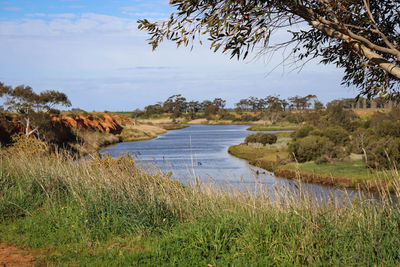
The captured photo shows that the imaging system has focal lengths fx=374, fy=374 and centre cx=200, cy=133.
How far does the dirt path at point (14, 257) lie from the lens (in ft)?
16.5

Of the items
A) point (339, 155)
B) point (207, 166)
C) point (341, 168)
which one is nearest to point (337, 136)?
point (339, 155)

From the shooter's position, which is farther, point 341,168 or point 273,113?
point 273,113

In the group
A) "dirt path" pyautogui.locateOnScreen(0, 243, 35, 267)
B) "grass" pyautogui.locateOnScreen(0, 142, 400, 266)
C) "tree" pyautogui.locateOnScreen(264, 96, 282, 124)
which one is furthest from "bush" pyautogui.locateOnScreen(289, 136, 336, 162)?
"tree" pyautogui.locateOnScreen(264, 96, 282, 124)

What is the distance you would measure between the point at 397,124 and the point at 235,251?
34211 millimetres

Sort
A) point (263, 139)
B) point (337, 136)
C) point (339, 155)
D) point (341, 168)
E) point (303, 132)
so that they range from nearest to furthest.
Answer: point (341, 168)
point (339, 155)
point (337, 136)
point (303, 132)
point (263, 139)

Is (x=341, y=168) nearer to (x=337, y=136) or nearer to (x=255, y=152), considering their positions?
(x=337, y=136)

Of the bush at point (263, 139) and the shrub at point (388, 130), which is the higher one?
the shrub at point (388, 130)

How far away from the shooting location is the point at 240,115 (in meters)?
156

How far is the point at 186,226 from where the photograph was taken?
19.4 feet

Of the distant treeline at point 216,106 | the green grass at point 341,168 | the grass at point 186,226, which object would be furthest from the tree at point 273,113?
the grass at point 186,226

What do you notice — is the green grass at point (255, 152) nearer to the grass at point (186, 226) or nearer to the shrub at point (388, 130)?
the shrub at point (388, 130)

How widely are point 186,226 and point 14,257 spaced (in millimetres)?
2497

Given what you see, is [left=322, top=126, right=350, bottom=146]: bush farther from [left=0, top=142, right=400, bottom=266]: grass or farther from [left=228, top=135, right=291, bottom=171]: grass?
[left=0, top=142, right=400, bottom=266]: grass

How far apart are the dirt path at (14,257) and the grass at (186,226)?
161 millimetres
